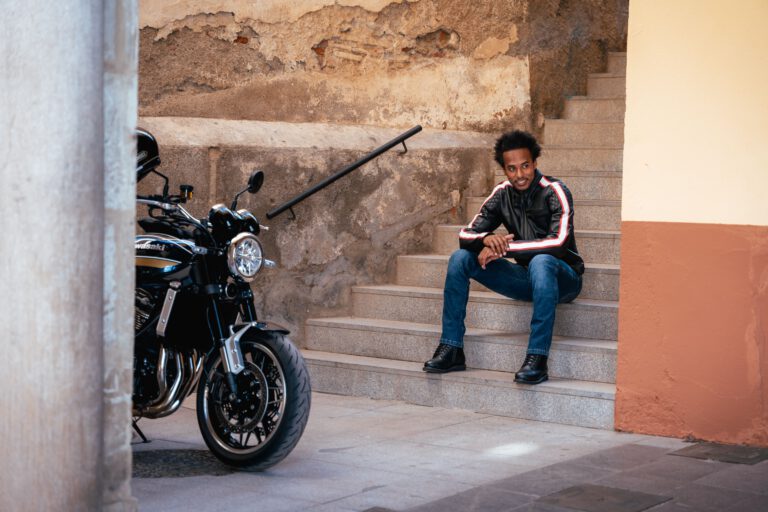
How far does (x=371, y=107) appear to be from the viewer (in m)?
8.23

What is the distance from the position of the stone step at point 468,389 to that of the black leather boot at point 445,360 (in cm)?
5

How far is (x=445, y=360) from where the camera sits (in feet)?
20.3

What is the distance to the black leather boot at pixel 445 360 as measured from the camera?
6.20 metres

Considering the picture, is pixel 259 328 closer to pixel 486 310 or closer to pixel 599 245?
pixel 486 310

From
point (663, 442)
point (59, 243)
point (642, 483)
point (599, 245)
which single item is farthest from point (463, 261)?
point (59, 243)

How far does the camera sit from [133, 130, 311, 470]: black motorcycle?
4.75 meters

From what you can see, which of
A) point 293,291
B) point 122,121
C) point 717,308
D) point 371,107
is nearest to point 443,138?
point 371,107

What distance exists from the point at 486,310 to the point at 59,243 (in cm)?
389

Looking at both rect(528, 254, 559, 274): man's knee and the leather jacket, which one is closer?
rect(528, 254, 559, 274): man's knee

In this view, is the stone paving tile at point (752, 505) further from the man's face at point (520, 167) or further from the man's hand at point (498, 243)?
the man's face at point (520, 167)

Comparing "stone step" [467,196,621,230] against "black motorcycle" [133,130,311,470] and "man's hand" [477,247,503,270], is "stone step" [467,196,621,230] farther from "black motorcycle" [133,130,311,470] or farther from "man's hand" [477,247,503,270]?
"black motorcycle" [133,130,311,470]

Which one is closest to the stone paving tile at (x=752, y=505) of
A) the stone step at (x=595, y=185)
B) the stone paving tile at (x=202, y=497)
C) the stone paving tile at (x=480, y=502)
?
the stone paving tile at (x=480, y=502)

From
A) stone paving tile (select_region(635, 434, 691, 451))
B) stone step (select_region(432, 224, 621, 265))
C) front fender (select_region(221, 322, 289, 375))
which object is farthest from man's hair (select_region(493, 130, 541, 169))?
front fender (select_region(221, 322, 289, 375))

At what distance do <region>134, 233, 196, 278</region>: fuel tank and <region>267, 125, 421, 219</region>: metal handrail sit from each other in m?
1.94
